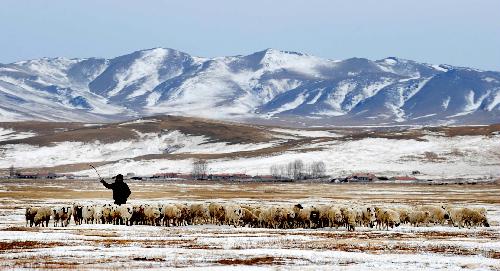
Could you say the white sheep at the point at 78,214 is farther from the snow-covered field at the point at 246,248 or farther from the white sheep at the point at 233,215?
the white sheep at the point at 233,215

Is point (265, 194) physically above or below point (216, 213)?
below

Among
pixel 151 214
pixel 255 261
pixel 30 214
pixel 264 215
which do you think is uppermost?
pixel 30 214

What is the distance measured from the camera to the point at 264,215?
5600cm

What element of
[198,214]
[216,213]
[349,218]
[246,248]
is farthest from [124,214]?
[246,248]

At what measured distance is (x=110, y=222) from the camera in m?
56.5

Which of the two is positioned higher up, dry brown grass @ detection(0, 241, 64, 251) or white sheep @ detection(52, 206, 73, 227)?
white sheep @ detection(52, 206, 73, 227)

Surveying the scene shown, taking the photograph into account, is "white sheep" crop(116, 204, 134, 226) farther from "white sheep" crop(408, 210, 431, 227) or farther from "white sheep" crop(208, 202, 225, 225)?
"white sheep" crop(408, 210, 431, 227)

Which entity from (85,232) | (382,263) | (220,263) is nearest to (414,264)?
(382,263)

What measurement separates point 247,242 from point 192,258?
26.0ft

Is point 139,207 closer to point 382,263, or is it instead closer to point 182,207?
point 182,207

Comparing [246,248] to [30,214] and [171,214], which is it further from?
[30,214]

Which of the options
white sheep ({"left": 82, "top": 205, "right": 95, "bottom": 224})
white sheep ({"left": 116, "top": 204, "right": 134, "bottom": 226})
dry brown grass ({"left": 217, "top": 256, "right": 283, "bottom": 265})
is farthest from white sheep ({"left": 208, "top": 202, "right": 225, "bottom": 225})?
dry brown grass ({"left": 217, "top": 256, "right": 283, "bottom": 265})

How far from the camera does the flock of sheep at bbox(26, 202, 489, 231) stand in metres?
54.8

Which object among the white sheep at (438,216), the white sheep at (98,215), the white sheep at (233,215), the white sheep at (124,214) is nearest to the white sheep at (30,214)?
the white sheep at (98,215)
